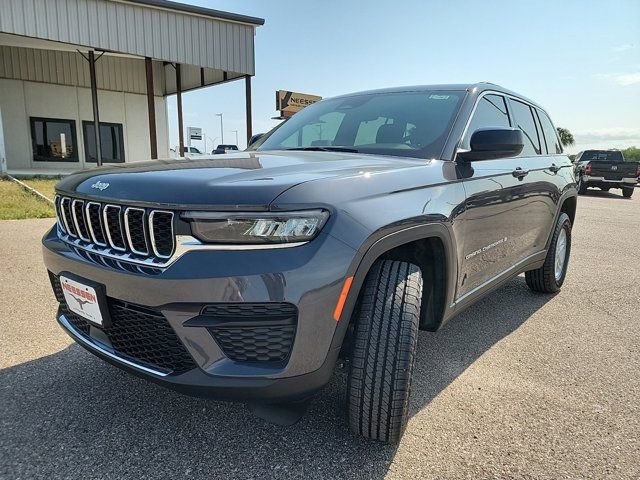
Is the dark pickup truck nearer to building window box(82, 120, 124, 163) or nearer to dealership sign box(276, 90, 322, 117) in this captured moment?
dealership sign box(276, 90, 322, 117)

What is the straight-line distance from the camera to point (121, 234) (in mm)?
1772

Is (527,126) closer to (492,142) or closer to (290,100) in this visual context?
(492,142)

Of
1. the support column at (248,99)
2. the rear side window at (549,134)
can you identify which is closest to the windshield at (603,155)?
the support column at (248,99)

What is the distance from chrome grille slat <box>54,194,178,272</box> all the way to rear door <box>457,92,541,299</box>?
149 cm

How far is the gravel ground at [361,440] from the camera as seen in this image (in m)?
1.86

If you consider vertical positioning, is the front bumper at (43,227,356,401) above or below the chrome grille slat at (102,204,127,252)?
below

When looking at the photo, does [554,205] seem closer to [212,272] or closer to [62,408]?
[212,272]

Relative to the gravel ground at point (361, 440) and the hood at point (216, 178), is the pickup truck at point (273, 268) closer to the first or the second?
the hood at point (216, 178)

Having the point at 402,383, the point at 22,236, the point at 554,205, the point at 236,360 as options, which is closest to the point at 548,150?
the point at 554,205

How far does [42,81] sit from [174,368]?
19.9 metres

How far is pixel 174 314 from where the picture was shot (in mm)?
1613

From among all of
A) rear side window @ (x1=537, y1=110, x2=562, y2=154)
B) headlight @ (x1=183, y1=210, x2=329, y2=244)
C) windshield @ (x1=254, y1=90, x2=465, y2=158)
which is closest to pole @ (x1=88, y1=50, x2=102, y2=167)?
windshield @ (x1=254, y1=90, x2=465, y2=158)

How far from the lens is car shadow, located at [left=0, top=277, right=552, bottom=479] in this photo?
1829mm

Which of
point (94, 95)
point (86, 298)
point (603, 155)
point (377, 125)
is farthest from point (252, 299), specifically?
point (603, 155)
